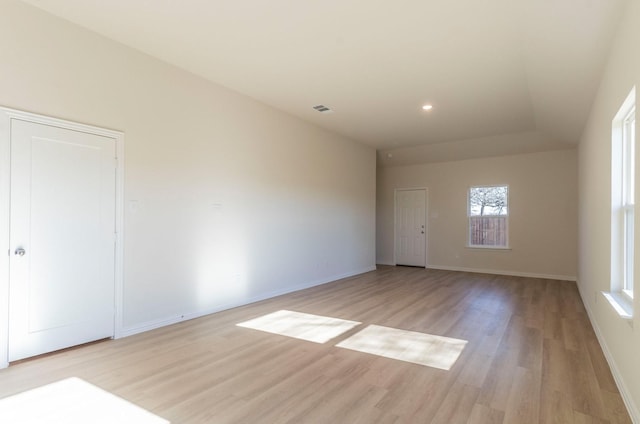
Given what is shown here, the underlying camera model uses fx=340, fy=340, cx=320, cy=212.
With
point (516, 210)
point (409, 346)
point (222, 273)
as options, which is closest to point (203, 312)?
point (222, 273)

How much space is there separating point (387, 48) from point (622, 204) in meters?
2.52

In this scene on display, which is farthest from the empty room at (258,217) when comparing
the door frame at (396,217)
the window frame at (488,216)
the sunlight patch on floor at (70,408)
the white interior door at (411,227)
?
the white interior door at (411,227)

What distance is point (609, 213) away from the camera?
9.91 feet

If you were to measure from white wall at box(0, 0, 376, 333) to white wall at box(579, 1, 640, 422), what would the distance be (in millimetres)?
3995

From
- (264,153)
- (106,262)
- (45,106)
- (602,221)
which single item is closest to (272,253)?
(264,153)

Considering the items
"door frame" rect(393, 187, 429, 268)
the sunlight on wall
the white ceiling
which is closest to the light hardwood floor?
the sunlight on wall

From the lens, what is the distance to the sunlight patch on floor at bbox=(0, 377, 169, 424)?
202cm

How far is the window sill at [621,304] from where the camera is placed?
2.30 meters

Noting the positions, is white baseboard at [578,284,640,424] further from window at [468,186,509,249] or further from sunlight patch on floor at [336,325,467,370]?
window at [468,186,509,249]

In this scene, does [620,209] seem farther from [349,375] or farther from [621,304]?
[349,375]

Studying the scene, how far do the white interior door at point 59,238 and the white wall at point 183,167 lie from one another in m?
0.21

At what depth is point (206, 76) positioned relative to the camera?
165 inches

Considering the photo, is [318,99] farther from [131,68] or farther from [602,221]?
[602,221]

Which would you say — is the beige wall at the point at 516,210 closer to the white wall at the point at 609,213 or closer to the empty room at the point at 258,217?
the empty room at the point at 258,217
